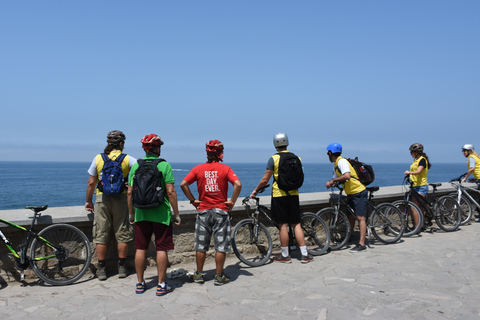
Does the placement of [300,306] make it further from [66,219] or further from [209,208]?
[66,219]

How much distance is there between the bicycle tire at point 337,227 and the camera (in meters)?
7.23

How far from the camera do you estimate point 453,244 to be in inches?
297

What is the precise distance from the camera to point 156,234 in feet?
16.3

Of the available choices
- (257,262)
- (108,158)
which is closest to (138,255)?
(108,158)

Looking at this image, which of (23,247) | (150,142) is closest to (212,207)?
(150,142)

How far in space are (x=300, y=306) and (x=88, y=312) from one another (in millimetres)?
2147

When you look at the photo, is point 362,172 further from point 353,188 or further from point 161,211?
point 161,211

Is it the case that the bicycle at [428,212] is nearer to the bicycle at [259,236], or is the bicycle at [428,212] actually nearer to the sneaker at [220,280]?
the bicycle at [259,236]

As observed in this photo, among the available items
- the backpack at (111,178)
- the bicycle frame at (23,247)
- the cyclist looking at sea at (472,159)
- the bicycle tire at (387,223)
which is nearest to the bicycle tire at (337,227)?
the bicycle tire at (387,223)

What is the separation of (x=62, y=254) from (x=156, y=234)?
1357mm

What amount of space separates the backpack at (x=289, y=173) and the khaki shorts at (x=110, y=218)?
219 centimetres

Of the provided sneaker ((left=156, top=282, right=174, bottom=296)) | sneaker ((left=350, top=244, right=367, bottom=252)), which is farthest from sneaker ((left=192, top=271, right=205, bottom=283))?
sneaker ((left=350, top=244, right=367, bottom=252))

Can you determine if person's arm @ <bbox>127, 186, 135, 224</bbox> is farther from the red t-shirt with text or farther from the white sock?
the white sock

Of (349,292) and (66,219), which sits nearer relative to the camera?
(349,292)
